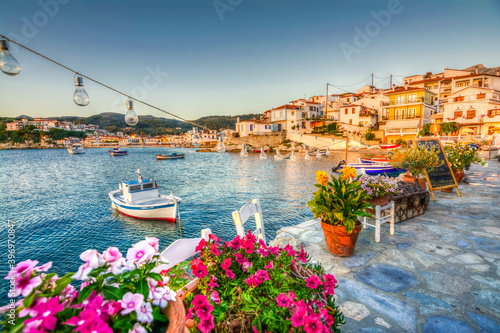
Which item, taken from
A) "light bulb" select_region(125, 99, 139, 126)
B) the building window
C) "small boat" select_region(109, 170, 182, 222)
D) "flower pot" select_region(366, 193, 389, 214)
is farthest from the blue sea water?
the building window

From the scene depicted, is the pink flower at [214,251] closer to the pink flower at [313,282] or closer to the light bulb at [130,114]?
the pink flower at [313,282]

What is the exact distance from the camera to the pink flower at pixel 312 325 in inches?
46.8

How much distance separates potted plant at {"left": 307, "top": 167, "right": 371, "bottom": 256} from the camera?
11.9 feet

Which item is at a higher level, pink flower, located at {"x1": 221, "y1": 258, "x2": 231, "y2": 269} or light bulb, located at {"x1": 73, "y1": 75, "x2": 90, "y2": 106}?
light bulb, located at {"x1": 73, "y1": 75, "x2": 90, "y2": 106}

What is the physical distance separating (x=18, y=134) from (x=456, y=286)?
165 meters

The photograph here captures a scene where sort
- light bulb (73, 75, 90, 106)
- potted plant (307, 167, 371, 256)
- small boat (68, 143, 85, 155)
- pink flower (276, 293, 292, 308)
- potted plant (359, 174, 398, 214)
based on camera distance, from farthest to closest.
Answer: small boat (68, 143, 85, 155) < potted plant (359, 174, 398, 214) < potted plant (307, 167, 371, 256) < light bulb (73, 75, 90, 106) < pink flower (276, 293, 292, 308)

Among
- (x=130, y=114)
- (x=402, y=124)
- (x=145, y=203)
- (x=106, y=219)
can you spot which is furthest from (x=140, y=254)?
(x=402, y=124)

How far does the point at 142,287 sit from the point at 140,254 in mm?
169

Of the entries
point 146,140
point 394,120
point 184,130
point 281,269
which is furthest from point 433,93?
point 146,140

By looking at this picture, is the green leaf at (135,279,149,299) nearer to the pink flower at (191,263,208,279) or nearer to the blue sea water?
the pink flower at (191,263,208,279)

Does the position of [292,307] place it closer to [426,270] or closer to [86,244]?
[426,270]

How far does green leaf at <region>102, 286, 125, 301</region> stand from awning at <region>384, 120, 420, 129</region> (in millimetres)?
50981

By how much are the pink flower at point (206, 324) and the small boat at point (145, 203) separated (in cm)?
1200

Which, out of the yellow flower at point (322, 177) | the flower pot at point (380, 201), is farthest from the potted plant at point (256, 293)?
the flower pot at point (380, 201)
